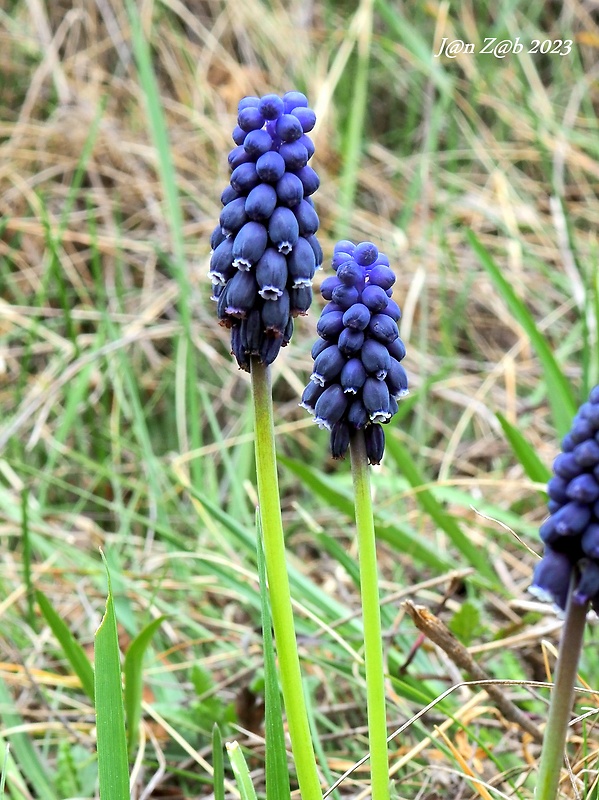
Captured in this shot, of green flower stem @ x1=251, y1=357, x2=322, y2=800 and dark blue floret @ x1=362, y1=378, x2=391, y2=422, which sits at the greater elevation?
dark blue floret @ x1=362, y1=378, x2=391, y2=422

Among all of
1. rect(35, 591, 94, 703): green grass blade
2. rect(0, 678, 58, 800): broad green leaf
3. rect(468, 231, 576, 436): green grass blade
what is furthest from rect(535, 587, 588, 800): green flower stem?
rect(468, 231, 576, 436): green grass blade

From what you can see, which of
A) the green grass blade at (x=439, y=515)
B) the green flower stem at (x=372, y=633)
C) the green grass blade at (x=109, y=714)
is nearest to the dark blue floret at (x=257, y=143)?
the green flower stem at (x=372, y=633)

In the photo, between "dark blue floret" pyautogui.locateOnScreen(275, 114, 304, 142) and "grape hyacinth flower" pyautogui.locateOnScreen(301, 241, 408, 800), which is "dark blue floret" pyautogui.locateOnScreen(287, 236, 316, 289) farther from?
"dark blue floret" pyautogui.locateOnScreen(275, 114, 304, 142)

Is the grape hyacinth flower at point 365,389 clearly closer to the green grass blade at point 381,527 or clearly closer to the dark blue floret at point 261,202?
the dark blue floret at point 261,202

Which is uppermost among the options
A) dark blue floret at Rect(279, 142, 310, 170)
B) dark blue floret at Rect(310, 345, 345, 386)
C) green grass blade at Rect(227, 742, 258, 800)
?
dark blue floret at Rect(279, 142, 310, 170)

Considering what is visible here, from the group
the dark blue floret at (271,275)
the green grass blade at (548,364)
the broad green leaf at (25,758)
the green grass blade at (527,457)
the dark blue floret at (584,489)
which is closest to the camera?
the dark blue floret at (584,489)

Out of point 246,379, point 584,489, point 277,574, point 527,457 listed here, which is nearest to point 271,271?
point 277,574

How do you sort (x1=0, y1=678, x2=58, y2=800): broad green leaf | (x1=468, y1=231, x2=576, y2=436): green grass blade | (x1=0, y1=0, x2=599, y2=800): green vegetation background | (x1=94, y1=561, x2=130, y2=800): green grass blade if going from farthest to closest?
(x1=468, y1=231, x2=576, y2=436): green grass blade < (x1=0, y1=0, x2=599, y2=800): green vegetation background < (x1=0, y1=678, x2=58, y2=800): broad green leaf < (x1=94, y1=561, x2=130, y2=800): green grass blade
